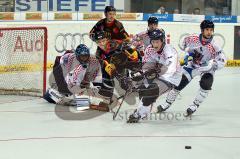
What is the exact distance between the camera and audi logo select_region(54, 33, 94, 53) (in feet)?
32.5

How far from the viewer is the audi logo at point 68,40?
991cm

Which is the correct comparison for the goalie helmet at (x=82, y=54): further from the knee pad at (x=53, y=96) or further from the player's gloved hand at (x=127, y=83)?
the knee pad at (x=53, y=96)

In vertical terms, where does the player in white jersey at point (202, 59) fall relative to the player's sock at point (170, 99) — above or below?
above

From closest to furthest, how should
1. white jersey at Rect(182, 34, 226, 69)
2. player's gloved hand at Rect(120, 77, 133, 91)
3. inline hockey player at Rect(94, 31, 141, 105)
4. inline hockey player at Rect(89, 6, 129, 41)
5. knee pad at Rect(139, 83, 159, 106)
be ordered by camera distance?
knee pad at Rect(139, 83, 159, 106), white jersey at Rect(182, 34, 226, 69), player's gloved hand at Rect(120, 77, 133, 91), inline hockey player at Rect(94, 31, 141, 105), inline hockey player at Rect(89, 6, 129, 41)

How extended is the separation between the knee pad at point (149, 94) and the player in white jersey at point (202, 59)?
0.64 m

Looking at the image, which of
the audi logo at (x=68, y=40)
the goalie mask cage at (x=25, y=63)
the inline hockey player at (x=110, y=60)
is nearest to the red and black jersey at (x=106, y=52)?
the inline hockey player at (x=110, y=60)

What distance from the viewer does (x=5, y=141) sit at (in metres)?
4.35

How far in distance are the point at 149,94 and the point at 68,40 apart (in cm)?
521

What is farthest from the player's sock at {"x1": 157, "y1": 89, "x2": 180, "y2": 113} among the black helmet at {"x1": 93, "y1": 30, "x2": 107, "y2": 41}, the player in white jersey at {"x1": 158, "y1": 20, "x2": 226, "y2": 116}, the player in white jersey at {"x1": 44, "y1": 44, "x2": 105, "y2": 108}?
the black helmet at {"x1": 93, "y1": 30, "x2": 107, "y2": 41}

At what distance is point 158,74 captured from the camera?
5.37m

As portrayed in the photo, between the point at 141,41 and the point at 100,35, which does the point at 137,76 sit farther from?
the point at 141,41

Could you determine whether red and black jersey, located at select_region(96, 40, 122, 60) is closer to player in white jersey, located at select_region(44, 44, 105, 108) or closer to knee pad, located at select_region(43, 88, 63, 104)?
player in white jersey, located at select_region(44, 44, 105, 108)

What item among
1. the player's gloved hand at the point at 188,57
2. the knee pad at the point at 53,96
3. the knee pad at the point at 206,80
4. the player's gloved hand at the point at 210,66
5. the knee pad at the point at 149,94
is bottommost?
the knee pad at the point at 53,96

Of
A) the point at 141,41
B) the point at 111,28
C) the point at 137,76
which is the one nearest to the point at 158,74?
the point at 137,76
